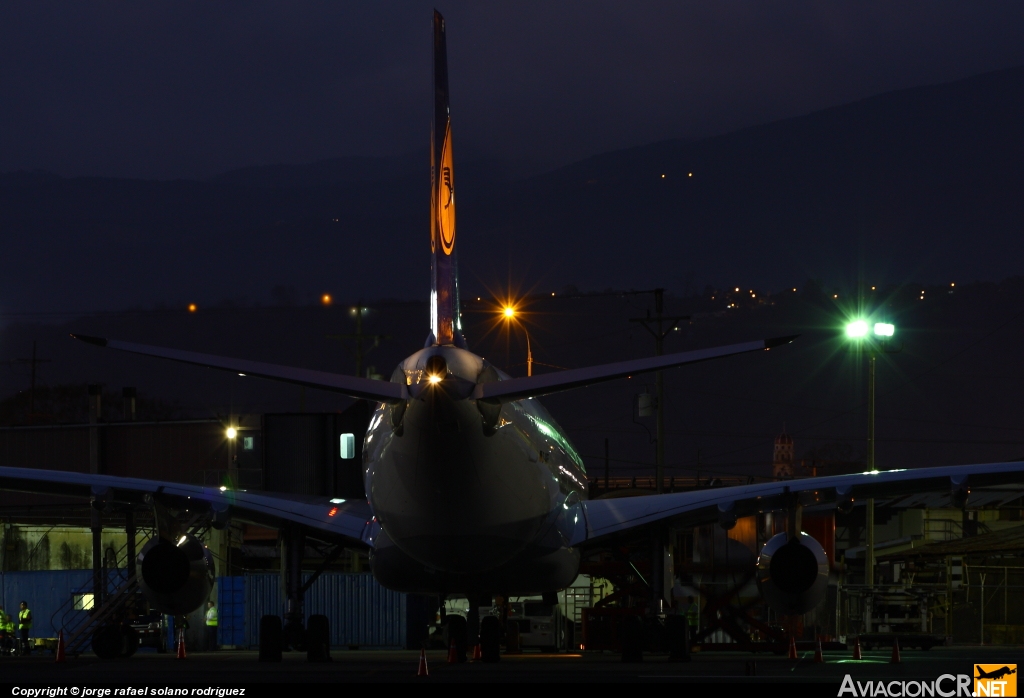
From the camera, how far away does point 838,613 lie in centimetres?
4466

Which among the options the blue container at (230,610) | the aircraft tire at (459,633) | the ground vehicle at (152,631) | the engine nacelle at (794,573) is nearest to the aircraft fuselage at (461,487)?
the aircraft tire at (459,633)

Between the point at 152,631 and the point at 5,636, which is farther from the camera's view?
the point at 152,631

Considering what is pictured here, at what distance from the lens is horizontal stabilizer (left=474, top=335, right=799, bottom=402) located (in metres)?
17.4

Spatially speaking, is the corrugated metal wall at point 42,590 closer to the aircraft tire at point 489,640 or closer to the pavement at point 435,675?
the aircraft tire at point 489,640

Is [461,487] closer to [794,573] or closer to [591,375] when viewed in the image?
[591,375]

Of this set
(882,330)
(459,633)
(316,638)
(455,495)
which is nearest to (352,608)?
(459,633)

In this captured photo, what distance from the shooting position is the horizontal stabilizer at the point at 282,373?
1759cm

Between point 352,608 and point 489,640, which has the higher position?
point 489,640

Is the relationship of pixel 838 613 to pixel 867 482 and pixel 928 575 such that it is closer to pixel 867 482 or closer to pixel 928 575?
pixel 928 575

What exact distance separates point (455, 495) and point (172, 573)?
285 inches

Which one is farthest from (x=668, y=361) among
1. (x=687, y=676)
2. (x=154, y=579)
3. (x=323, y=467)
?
(x=323, y=467)

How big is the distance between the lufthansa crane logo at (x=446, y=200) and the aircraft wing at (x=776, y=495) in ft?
20.3

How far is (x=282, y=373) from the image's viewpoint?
17562 millimetres

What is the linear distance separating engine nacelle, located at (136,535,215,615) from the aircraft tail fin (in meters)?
6.40
